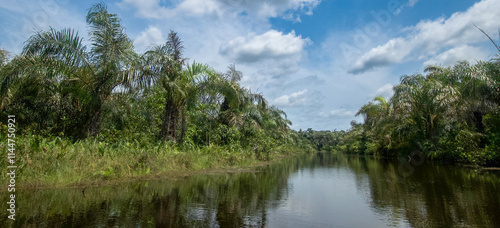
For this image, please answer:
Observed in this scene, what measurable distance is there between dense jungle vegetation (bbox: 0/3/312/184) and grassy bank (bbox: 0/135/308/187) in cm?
2

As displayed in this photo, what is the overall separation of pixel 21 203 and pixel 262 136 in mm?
15808

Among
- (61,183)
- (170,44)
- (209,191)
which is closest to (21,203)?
(61,183)

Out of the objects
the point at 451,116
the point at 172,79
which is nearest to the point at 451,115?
the point at 451,116

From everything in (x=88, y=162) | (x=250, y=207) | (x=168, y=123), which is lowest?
(x=250, y=207)

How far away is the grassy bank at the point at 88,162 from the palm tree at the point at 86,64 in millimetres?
1993

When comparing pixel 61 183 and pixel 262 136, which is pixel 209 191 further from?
pixel 262 136

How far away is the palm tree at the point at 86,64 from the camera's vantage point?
9273 millimetres

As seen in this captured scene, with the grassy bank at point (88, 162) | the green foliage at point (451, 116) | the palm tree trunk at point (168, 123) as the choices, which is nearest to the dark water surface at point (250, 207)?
the grassy bank at point (88, 162)

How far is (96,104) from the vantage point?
9.82 m

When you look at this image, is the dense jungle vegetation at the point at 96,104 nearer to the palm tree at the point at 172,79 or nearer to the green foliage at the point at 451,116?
the palm tree at the point at 172,79

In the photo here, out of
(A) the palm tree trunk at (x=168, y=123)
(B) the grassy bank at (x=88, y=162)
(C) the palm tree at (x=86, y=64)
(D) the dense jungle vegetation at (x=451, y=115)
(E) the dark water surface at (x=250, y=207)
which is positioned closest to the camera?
(E) the dark water surface at (x=250, y=207)

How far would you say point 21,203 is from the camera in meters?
4.77

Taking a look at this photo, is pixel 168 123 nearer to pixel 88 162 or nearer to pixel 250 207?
pixel 88 162

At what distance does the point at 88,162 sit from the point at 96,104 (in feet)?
10.5
